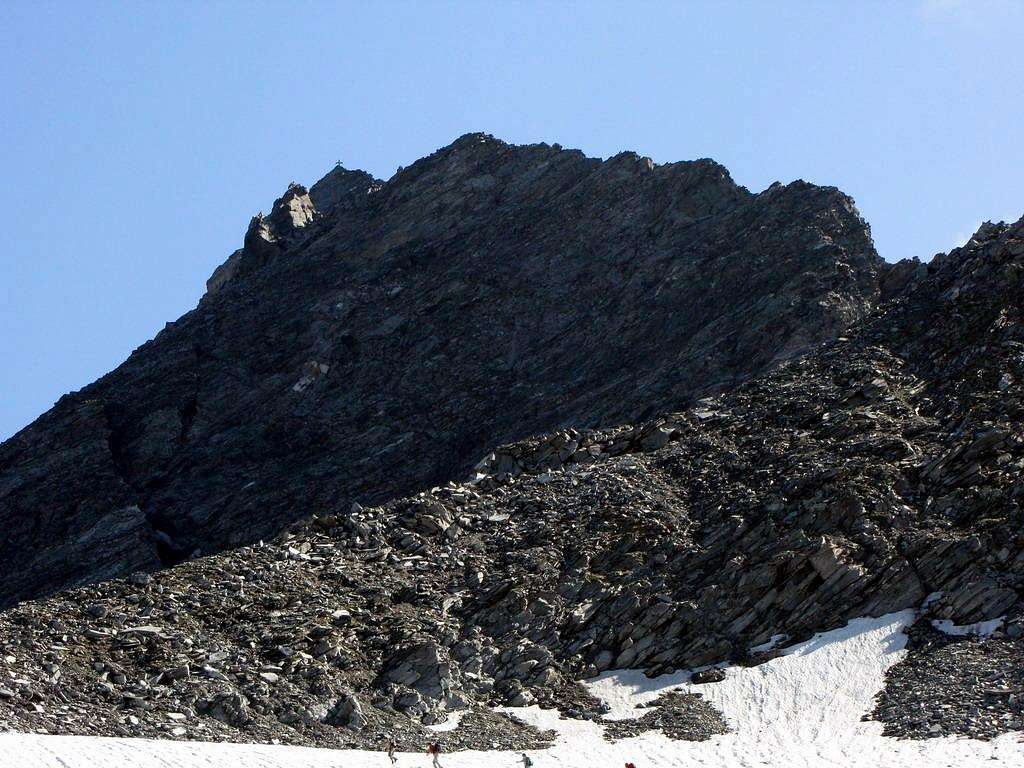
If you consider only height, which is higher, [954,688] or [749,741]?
[749,741]

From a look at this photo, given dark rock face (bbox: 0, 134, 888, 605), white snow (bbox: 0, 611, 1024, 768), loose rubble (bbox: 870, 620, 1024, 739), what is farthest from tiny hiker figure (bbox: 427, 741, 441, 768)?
dark rock face (bbox: 0, 134, 888, 605)

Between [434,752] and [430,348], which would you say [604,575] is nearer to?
[434,752]

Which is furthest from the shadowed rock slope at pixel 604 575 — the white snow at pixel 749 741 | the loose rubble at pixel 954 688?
the white snow at pixel 749 741

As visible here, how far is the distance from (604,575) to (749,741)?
11.3 metres

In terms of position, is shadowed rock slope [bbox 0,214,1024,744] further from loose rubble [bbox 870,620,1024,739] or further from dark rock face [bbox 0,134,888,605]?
dark rock face [bbox 0,134,888,605]

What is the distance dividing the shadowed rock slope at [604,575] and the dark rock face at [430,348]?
7.62 meters

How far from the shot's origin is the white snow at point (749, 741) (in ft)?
117

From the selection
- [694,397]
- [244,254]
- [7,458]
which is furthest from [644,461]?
[244,254]

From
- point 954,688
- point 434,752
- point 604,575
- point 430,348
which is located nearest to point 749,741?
point 954,688

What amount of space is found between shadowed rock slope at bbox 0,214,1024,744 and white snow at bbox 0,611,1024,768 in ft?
3.18

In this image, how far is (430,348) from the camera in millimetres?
77812

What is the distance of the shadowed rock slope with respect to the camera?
41.5 meters

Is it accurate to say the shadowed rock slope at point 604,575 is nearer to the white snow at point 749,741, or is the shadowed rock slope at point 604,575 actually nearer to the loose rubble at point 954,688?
the loose rubble at point 954,688

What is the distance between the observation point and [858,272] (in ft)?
239
